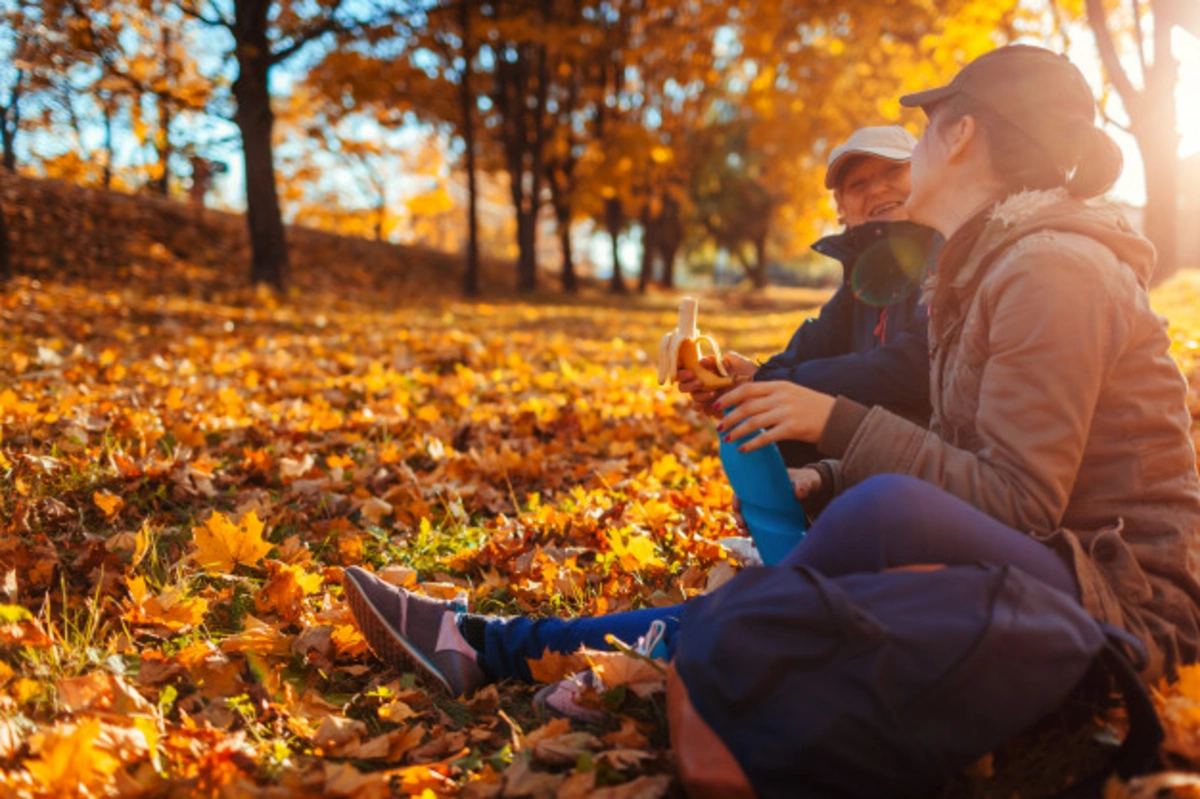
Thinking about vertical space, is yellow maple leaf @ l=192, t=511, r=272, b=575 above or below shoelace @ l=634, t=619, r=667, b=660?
above

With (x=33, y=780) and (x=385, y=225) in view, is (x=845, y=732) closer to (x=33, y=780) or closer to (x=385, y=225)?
(x=33, y=780)

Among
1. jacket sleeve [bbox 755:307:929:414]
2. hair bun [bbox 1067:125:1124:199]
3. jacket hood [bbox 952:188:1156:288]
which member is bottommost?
jacket sleeve [bbox 755:307:929:414]

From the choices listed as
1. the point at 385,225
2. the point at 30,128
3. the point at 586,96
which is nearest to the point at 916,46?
the point at 586,96

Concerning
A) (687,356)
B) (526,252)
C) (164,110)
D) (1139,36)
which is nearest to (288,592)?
(687,356)

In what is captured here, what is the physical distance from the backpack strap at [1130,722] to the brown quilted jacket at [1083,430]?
0.38ft

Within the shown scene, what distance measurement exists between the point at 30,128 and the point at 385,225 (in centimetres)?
1786

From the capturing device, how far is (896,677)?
1320 mm

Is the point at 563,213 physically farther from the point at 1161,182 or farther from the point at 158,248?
the point at 1161,182

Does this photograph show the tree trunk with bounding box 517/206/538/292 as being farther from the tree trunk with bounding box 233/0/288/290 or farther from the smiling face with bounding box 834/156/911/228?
the smiling face with bounding box 834/156/911/228

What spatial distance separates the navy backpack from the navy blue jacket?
132 cm

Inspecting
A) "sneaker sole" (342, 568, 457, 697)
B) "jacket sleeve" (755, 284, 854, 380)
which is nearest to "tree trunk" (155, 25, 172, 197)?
"jacket sleeve" (755, 284, 854, 380)

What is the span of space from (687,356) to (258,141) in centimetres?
920

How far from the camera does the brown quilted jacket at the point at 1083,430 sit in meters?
1.53

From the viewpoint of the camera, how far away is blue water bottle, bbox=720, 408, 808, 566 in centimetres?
202
